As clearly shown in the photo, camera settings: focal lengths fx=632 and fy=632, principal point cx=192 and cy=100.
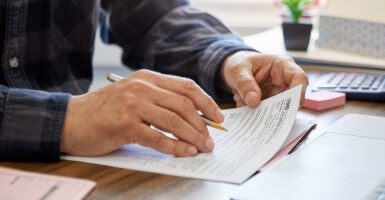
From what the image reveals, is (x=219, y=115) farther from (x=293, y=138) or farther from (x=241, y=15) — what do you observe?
(x=241, y=15)

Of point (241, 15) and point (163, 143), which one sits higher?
point (163, 143)

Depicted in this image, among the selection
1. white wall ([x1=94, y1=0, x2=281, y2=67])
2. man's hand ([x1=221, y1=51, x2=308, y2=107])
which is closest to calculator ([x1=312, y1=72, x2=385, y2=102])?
man's hand ([x1=221, y1=51, x2=308, y2=107])

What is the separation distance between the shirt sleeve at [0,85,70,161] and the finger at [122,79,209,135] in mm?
96

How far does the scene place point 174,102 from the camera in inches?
30.7

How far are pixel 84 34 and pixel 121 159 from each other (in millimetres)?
542

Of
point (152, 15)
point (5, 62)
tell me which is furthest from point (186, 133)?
point (152, 15)

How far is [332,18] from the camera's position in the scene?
4.35 feet

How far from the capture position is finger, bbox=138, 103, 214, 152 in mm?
758

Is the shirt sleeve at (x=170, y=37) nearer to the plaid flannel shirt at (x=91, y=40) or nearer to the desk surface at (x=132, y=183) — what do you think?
the plaid flannel shirt at (x=91, y=40)

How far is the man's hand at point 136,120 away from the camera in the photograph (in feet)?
2.46

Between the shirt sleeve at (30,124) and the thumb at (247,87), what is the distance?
0.27 meters

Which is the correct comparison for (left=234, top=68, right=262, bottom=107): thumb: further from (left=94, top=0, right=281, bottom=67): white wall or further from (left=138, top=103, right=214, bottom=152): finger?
(left=94, top=0, right=281, bottom=67): white wall

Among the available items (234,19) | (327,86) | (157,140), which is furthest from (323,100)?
(234,19)

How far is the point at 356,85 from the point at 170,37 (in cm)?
40
